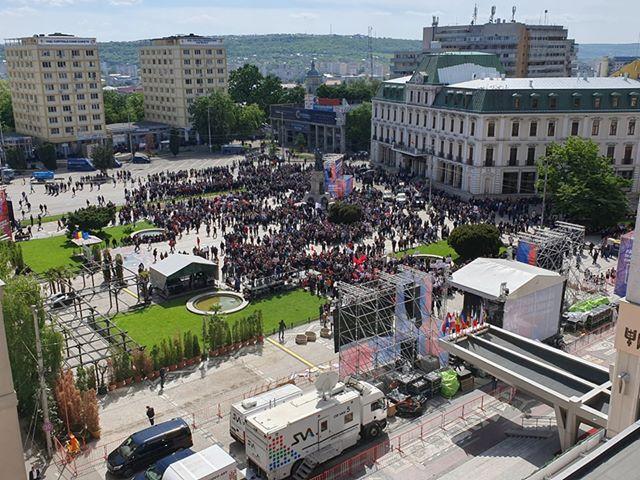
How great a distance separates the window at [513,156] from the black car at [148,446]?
1985 inches

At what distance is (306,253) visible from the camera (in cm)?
4431

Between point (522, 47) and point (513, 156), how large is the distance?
107718mm

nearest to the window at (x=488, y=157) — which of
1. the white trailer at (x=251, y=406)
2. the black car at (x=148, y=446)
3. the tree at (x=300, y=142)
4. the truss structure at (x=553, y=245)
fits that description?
A: the truss structure at (x=553, y=245)

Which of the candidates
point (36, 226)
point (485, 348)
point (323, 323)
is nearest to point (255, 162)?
point (36, 226)

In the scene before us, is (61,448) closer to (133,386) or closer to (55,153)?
(133,386)

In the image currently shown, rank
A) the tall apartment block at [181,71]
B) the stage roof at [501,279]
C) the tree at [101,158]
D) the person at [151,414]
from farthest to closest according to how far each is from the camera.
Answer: the tall apartment block at [181,71], the tree at [101,158], the stage roof at [501,279], the person at [151,414]

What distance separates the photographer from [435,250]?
47531 mm

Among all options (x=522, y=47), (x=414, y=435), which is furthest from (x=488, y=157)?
(x=522, y=47)

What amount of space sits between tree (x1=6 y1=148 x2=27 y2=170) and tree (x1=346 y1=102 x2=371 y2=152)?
4740cm

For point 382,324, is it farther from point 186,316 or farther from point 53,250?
point 53,250

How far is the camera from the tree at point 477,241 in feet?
140

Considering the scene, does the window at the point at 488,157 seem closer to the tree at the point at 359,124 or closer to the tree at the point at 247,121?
the tree at the point at 359,124

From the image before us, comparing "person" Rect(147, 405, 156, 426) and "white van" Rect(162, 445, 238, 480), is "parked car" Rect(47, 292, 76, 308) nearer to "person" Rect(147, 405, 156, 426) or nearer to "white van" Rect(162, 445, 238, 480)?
"person" Rect(147, 405, 156, 426)

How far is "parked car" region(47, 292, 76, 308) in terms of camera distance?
117ft
